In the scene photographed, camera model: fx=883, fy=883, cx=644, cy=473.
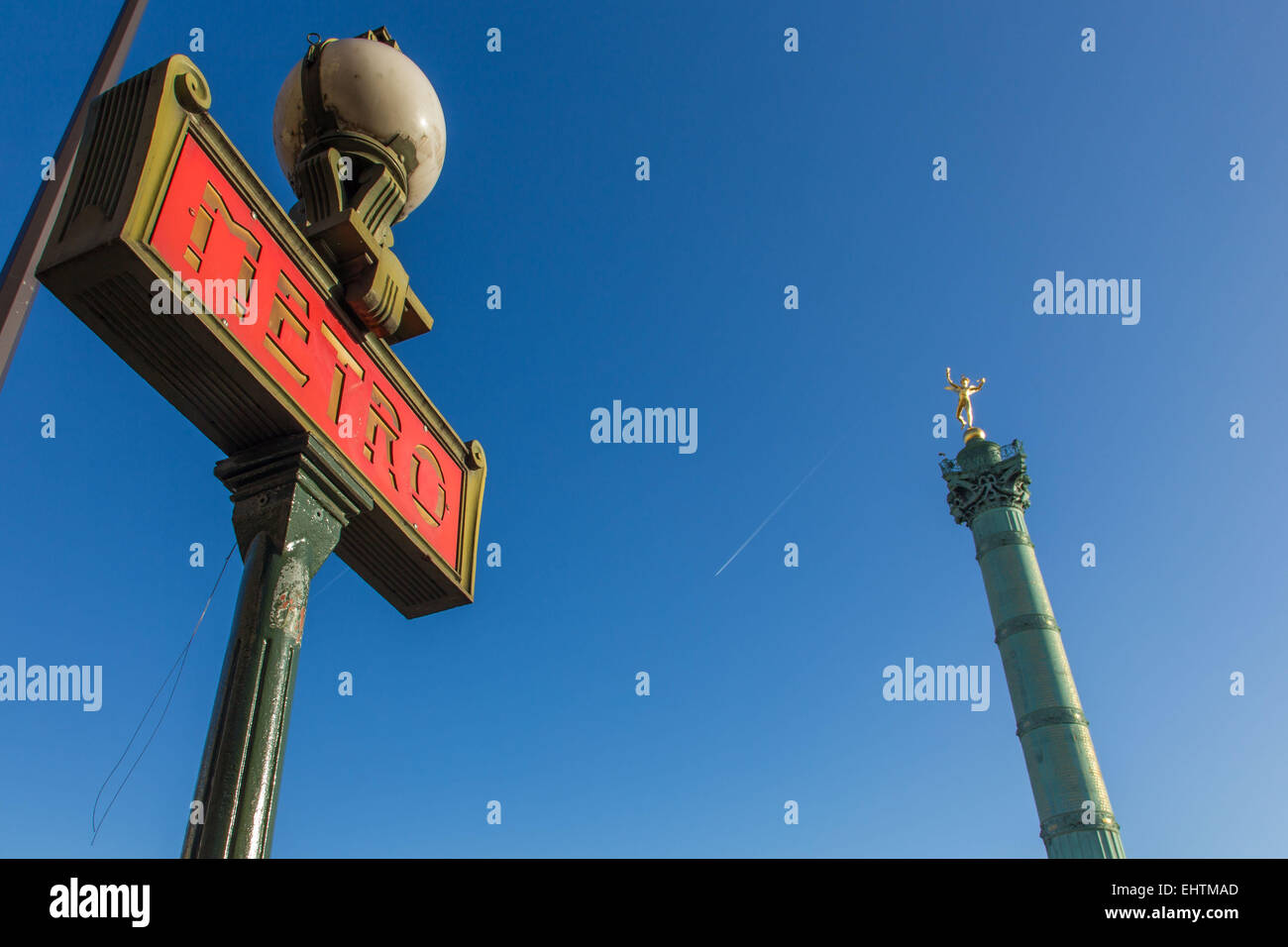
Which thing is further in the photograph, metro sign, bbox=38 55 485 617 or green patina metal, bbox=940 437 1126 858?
green patina metal, bbox=940 437 1126 858

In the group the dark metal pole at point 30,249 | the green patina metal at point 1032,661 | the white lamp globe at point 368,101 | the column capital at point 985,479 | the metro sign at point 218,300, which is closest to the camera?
the metro sign at point 218,300

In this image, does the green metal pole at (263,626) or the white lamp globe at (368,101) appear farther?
the white lamp globe at (368,101)

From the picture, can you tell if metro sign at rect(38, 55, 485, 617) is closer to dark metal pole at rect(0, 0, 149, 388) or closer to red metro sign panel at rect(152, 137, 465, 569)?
red metro sign panel at rect(152, 137, 465, 569)

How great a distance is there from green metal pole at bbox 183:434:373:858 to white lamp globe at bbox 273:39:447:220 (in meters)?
1.76

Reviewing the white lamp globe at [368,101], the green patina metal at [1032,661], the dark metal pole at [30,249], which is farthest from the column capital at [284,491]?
the green patina metal at [1032,661]

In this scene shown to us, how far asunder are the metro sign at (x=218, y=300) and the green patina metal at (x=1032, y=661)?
63.9ft

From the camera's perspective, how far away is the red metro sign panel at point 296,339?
3.24 metres

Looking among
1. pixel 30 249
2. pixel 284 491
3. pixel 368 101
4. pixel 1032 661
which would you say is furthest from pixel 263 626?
pixel 1032 661

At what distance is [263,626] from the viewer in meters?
3.22

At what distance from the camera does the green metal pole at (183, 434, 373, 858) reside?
2.86 m

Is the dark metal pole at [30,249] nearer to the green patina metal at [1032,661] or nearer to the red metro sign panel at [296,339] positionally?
the red metro sign panel at [296,339]

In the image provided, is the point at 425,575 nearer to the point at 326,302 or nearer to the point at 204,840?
the point at 326,302

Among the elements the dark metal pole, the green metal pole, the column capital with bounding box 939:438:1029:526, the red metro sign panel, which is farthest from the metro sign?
the column capital with bounding box 939:438:1029:526

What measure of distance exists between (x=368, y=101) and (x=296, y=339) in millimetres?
1562
